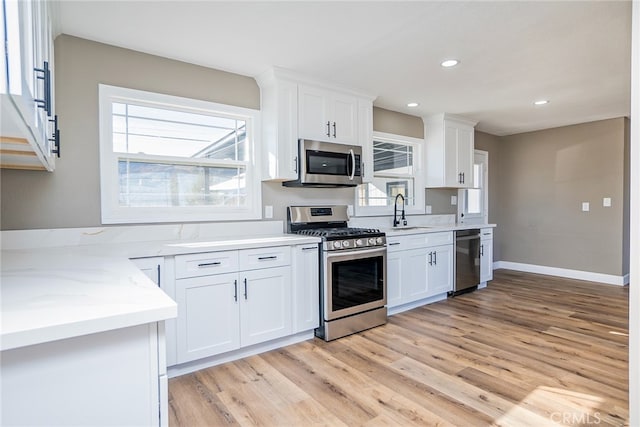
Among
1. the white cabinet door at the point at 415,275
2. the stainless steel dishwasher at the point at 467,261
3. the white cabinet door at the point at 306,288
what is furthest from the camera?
the stainless steel dishwasher at the point at 467,261

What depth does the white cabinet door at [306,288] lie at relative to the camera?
2.93 meters

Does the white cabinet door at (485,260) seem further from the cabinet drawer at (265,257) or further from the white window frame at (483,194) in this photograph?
the cabinet drawer at (265,257)

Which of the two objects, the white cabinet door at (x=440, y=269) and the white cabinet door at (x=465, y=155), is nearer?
the white cabinet door at (x=440, y=269)

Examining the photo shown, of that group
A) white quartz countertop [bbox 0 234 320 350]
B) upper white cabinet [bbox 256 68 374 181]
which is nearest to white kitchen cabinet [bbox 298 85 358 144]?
upper white cabinet [bbox 256 68 374 181]

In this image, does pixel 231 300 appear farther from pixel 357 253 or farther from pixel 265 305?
pixel 357 253

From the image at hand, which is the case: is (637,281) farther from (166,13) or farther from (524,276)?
A: (524,276)

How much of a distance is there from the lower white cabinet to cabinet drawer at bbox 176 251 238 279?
170cm

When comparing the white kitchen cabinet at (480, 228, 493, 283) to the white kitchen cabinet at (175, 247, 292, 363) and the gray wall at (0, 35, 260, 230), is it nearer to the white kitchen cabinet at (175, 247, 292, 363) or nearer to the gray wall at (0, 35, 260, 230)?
the white kitchen cabinet at (175, 247, 292, 363)

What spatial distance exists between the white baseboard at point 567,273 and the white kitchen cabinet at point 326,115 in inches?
162

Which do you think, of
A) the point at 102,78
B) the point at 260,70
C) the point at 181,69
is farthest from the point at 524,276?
the point at 102,78

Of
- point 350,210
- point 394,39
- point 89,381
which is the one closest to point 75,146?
point 89,381

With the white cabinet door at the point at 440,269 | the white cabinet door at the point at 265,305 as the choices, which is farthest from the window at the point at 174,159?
the white cabinet door at the point at 440,269

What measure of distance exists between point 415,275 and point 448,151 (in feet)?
6.20

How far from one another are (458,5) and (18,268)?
2650 mm
